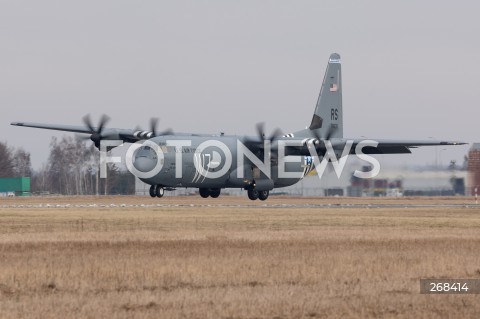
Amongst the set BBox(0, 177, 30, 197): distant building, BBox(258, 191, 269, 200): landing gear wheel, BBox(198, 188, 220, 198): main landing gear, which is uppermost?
BBox(0, 177, 30, 197): distant building

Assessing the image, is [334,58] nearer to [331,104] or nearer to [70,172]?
[331,104]

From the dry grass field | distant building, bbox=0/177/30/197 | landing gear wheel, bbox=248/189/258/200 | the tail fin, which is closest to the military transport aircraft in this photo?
landing gear wheel, bbox=248/189/258/200

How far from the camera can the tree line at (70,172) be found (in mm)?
125375

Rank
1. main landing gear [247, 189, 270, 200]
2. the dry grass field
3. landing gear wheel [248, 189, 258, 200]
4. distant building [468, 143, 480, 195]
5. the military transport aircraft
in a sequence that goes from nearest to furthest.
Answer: the dry grass field, the military transport aircraft, landing gear wheel [248, 189, 258, 200], main landing gear [247, 189, 270, 200], distant building [468, 143, 480, 195]

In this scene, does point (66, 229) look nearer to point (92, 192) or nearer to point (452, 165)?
point (452, 165)

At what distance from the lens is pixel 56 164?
481 ft

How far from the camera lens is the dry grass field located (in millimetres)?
17469

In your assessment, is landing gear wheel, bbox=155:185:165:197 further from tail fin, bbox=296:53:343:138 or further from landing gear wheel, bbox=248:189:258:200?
tail fin, bbox=296:53:343:138

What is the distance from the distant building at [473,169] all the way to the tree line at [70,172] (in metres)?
50.8

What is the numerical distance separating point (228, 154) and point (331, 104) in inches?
506

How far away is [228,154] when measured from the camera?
65938mm

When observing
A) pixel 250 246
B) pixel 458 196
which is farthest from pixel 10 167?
pixel 250 246

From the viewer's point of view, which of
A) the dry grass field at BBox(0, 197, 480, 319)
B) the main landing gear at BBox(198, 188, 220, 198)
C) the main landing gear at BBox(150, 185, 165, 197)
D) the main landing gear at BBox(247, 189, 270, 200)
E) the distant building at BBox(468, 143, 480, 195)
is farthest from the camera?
the distant building at BBox(468, 143, 480, 195)

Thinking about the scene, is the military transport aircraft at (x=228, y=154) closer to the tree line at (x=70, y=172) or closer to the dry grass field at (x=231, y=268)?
the dry grass field at (x=231, y=268)
